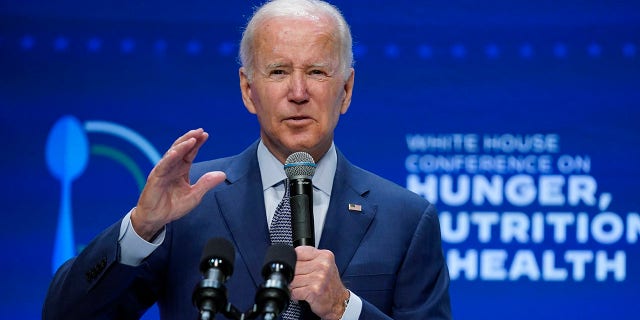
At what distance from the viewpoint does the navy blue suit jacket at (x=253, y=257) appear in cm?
227

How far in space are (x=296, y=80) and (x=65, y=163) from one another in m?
2.28

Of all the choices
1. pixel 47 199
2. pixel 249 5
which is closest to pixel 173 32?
pixel 249 5

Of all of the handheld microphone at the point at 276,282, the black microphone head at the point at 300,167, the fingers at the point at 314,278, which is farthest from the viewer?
the black microphone head at the point at 300,167

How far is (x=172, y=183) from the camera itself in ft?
7.21

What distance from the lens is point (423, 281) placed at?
8.11 ft

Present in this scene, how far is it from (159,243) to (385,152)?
2196 mm

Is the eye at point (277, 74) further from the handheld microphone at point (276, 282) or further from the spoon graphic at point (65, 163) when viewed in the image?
the spoon graphic at point (65, 163)

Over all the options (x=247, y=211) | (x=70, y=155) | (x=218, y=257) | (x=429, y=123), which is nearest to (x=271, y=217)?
(x=247, y=211)

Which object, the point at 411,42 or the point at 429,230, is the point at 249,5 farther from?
the point at 429,230

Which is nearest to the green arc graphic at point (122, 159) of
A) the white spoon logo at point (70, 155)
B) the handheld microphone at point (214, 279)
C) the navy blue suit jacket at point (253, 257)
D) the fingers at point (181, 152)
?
the white spoon logo at point (70, 155)

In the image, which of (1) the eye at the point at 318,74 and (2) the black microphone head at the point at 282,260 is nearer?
(2) the black microphone head at the point at 282,260

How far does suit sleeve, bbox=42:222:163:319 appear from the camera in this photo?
2230mm

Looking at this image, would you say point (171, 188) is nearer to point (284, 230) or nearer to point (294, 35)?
point (284, 230)

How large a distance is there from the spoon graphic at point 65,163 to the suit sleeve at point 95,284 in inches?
85.0
